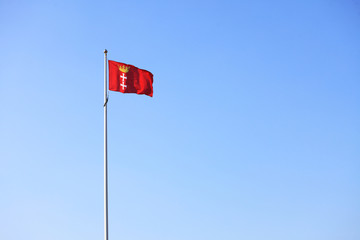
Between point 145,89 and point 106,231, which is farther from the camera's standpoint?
point 145,89

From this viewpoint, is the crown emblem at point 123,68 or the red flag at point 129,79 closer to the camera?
the red flag at point 129,79

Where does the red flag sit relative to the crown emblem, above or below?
below

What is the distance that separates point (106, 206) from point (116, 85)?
776cm

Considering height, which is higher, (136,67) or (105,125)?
(136,67)

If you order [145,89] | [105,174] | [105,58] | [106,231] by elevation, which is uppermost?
[105,58]

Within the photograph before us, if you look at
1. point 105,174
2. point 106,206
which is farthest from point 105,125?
point 106,206

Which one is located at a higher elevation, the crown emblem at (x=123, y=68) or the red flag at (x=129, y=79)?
the crown emblem at (x=123, y=68)

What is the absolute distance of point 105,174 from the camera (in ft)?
84.3

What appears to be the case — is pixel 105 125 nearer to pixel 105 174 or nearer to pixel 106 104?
pixel 106 104

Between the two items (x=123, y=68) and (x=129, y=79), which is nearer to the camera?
(x=123, y=68)

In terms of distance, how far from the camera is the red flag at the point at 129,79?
27.5m

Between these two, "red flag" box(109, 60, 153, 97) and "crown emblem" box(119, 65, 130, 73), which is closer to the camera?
"red flag" box(109, 60, 153, 97)

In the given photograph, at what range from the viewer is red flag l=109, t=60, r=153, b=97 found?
90.1 feet

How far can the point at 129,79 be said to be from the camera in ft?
92.3
